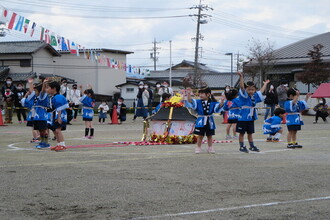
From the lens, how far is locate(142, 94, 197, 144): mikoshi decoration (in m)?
14.1

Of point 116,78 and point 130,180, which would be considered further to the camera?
point 116,78

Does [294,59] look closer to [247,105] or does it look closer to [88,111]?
[88,111]

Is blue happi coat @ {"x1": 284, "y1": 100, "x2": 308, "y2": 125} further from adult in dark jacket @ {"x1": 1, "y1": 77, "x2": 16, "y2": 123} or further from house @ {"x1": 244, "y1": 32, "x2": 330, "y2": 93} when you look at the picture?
house @ {"x1": 244, "y1": 32, "x2": 330, "y2": 93}

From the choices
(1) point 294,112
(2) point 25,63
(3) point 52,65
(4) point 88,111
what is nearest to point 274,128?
(1) point 294,112

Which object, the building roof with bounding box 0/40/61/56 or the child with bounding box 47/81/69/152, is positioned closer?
the child with bounding box 47/81/69/152

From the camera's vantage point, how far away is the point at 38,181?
7.36m

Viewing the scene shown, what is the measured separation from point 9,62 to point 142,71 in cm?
1353

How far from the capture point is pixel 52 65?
5162 centimetres

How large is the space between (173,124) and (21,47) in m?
37.3

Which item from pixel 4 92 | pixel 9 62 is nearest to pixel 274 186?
pixel 4 92

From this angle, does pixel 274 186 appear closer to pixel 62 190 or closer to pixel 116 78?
pixel 62 190

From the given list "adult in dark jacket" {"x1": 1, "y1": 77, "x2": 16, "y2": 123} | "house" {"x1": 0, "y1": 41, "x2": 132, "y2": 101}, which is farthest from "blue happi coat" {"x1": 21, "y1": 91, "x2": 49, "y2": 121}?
"house" {"x1": 0, "y1": 41, "x2": 132, "y2": 101}

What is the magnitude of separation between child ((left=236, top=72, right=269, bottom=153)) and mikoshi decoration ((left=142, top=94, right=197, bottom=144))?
2599mm

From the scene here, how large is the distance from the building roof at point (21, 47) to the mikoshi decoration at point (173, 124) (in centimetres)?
3492
